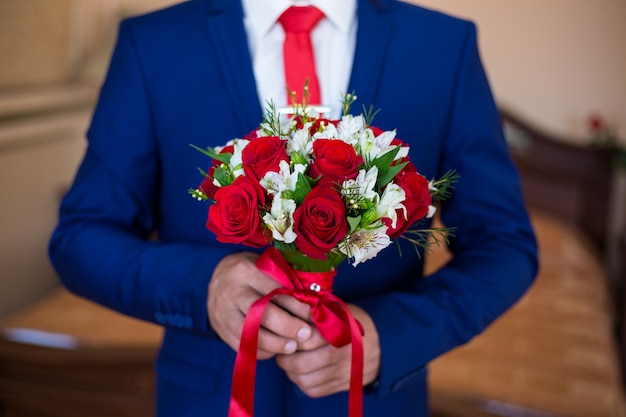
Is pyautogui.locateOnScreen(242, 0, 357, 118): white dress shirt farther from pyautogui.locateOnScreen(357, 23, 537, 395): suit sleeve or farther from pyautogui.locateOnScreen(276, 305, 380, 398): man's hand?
pyautogui.locateOnScreen(276, 305, 380, 398): man's hand

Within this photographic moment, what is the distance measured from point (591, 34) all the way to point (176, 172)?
3796 millimetres

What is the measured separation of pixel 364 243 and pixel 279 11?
581mm

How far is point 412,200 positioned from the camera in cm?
104

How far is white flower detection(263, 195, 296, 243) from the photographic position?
99 centimetres

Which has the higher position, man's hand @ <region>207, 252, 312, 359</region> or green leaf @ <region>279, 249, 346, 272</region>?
green leaf @ <region>279, 249, 346, 272</region>

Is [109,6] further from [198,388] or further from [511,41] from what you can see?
[198,388]

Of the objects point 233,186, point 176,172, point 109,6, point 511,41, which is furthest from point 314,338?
point 511,41

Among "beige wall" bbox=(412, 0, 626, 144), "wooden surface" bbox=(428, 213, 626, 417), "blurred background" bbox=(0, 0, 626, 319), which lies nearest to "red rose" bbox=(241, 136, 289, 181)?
"wooden surface" bbox=(428, 213, 626, 417)

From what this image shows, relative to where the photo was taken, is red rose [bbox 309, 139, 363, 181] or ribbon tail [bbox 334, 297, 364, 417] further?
ribbon tail [bbox 334, 297, 364, 417]

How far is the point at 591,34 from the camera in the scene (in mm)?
4547

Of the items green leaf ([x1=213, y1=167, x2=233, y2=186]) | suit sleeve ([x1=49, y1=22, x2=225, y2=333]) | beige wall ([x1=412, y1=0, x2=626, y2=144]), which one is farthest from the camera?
beige wall ([x1=412, y1=0, x2=626, y2=144])

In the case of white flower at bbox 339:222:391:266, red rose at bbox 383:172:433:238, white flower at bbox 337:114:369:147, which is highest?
white flower at bbox 337:114:369:147

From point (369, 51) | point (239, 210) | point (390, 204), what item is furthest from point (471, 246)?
point (239, 210)

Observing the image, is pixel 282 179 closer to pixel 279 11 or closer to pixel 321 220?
pixel 321 220
